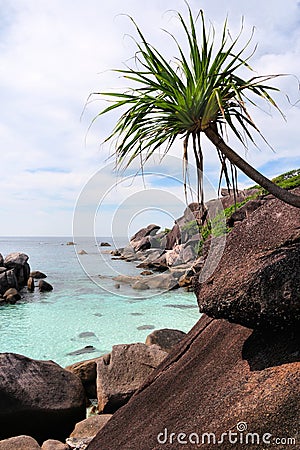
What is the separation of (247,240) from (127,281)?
1226 centimetres

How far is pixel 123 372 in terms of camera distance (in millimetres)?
6930

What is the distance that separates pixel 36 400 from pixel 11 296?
53.2ft

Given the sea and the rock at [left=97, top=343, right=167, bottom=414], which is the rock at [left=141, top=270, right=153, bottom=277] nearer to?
the sea

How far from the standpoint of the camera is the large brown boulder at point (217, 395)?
2.79 m

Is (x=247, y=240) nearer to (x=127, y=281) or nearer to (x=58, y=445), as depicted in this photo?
(x=58, y=445)

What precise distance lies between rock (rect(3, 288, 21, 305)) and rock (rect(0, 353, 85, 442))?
15.3m

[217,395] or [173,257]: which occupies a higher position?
[173,257]

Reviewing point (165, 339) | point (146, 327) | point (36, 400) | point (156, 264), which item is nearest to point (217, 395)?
point (36, 400)

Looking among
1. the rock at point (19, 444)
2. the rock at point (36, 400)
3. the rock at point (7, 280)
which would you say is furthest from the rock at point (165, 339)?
the rock at point (7, 280)

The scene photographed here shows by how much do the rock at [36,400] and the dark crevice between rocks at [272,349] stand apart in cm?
386

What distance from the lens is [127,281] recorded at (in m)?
16.1

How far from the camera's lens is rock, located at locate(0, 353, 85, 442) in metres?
6.06

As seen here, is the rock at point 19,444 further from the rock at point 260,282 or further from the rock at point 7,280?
the rock at point 7,280

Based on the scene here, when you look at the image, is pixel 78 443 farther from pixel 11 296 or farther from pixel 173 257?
pixel 11 296
